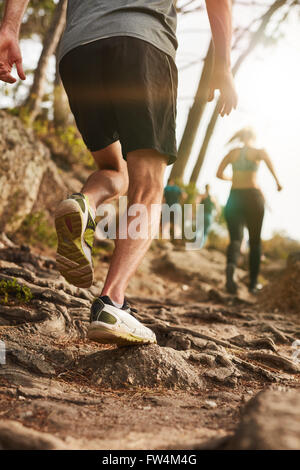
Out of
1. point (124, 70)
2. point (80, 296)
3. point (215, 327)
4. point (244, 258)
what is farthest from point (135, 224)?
point (244, 258)

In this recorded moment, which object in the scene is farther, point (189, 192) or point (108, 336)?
point (189, 192)

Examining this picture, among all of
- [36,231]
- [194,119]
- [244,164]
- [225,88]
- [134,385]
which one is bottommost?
[134,385]

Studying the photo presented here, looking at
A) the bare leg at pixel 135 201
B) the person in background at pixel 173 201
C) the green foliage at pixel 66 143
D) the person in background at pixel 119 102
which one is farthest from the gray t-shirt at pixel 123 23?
the person in background at pixel 173 201

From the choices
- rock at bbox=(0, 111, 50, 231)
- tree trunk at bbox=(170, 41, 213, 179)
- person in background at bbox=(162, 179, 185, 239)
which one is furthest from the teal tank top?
tree trunk at bbox=(170, 41, 213, 179)

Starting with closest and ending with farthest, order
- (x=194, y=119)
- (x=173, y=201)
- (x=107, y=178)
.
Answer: (x=107, y=178) → (x=173, y=201) → (x=194, y=119)

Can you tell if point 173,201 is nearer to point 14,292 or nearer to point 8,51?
point 14,292

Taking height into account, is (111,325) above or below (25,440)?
above

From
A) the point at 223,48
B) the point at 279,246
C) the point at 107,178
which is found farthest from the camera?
the point at 279,246

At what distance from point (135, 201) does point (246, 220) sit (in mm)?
4705

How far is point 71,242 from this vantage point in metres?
2.06

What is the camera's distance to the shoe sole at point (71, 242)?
2.06m

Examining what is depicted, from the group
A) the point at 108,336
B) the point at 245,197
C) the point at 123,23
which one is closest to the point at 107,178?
the point at 123,23
